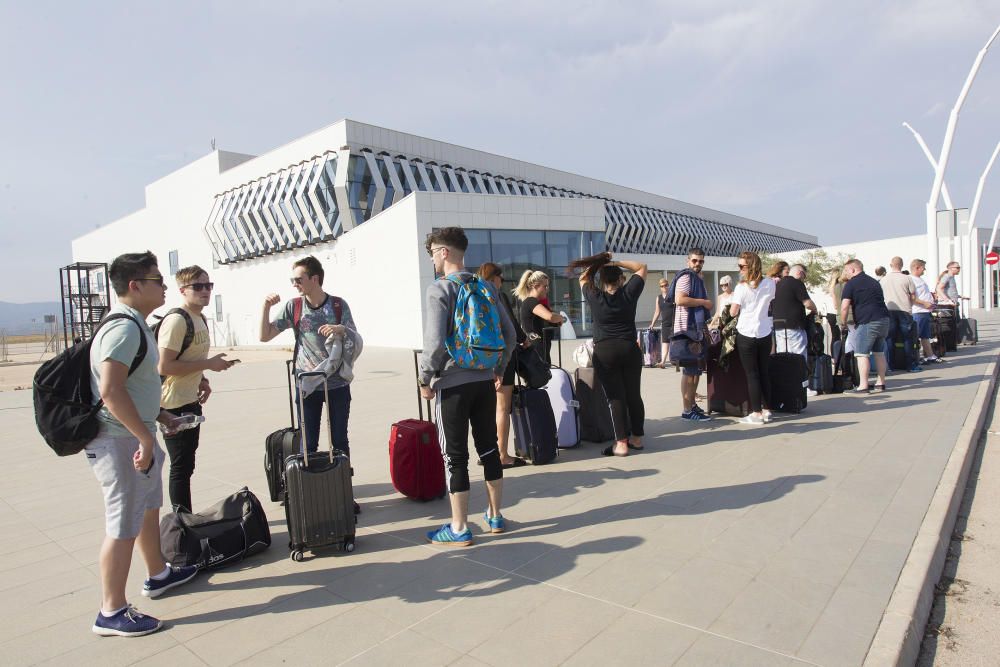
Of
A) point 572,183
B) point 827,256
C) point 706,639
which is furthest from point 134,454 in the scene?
point 827,256

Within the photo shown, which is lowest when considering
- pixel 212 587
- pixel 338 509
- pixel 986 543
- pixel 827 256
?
pixel 986 543

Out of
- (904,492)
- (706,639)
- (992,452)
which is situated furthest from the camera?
(992,452)

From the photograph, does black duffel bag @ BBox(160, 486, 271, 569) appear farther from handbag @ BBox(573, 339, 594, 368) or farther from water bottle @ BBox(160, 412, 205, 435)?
handbag @ BBox(573, 339, 594, 368)

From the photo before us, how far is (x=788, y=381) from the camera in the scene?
280 inches

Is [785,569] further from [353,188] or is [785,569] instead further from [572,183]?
[572,183]

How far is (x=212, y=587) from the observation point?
3314mm

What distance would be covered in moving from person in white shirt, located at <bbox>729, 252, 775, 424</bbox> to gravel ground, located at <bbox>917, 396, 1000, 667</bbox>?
2.15 metres

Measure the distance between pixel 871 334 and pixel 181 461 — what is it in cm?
843

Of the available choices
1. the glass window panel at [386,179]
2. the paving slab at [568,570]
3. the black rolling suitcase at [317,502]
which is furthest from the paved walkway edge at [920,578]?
the glass window panel at [386,179]

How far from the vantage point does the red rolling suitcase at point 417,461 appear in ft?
14.8

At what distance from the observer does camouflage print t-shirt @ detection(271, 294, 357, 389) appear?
4363 mm

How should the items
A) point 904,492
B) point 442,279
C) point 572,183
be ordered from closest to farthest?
1. point 442,279
2. point 904,492
3. point 572,183

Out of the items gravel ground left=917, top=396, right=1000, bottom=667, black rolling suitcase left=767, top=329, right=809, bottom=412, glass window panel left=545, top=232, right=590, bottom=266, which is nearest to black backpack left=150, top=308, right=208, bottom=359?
gravel ground left=917, top=396, right=1000, bottom=667

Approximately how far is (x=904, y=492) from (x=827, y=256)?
52.5 metres
